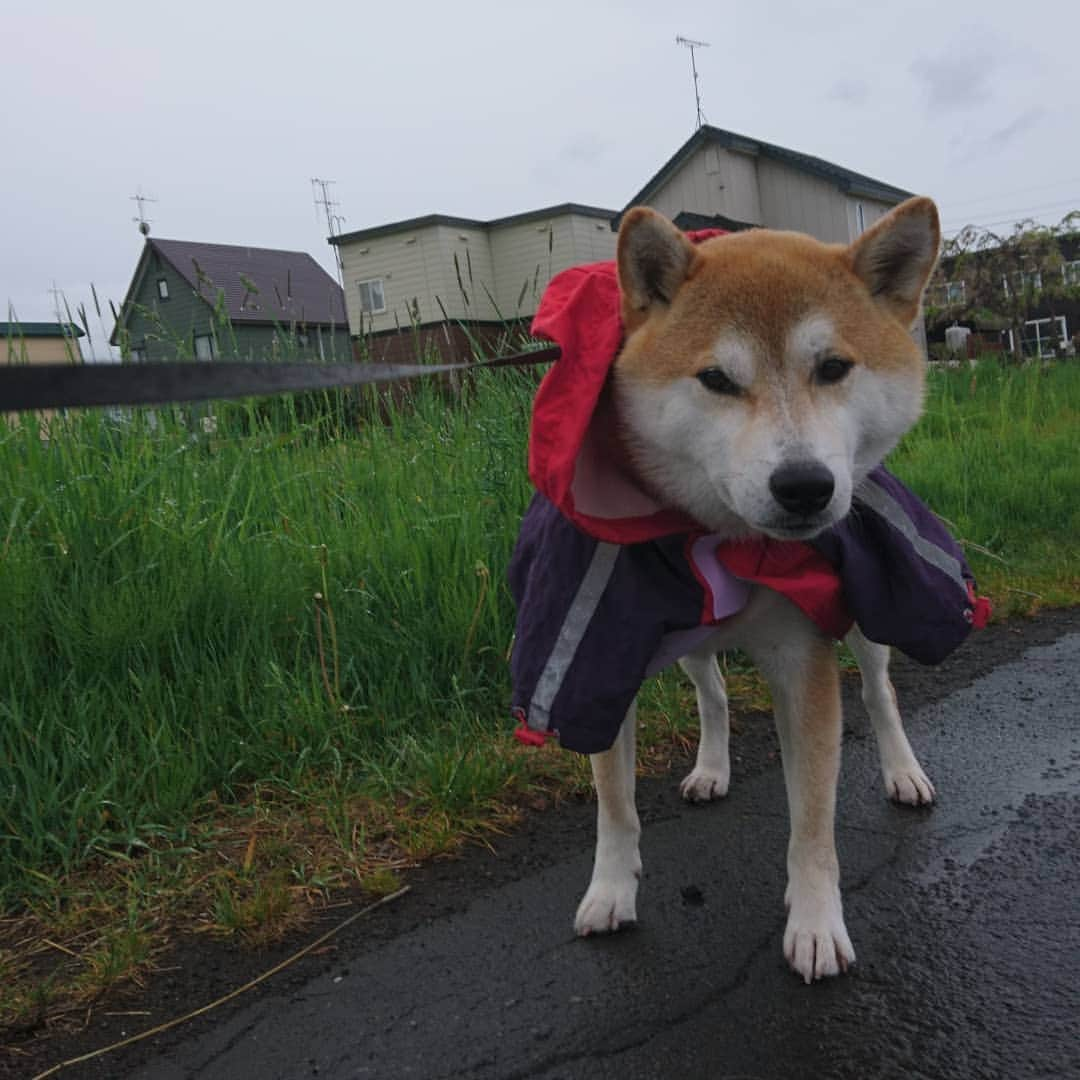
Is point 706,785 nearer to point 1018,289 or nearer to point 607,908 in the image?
point 607,908

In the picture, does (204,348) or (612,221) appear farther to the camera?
(612,221)

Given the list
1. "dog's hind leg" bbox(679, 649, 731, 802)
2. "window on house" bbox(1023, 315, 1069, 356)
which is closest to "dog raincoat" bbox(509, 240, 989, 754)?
"dog's hind leg" bbox(679, 649, 731, 802)

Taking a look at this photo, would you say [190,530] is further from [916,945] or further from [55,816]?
[916,945]

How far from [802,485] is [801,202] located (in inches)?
890

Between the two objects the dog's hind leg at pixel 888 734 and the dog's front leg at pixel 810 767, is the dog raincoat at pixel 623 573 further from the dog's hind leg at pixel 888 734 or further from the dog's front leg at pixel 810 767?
the dog's hind leg at pixel 888 734

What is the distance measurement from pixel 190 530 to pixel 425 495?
3.40 ft

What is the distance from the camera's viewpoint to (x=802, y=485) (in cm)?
167

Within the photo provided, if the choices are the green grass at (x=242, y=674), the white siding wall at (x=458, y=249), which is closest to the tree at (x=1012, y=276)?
the green grass at (x=242, y=674)

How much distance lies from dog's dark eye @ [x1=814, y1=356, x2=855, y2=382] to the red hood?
41 cm

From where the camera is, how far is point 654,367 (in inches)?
75.6

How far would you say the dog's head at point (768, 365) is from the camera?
1747 mm

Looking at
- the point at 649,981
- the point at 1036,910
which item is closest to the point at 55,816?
the point at 649,981

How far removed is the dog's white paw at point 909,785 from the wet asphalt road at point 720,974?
5cm

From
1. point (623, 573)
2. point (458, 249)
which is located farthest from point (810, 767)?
point (458, 249)
